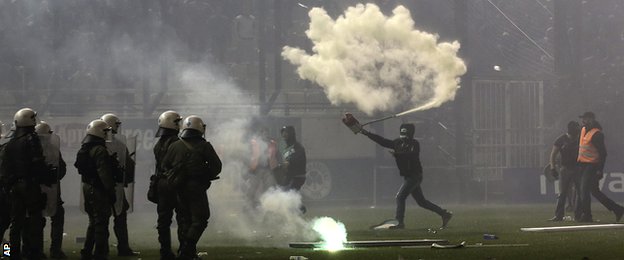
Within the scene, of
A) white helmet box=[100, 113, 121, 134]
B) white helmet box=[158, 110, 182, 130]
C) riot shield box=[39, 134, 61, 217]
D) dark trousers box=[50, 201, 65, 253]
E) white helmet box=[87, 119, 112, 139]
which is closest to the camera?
white helmet box=[87, 119, 112, 139]

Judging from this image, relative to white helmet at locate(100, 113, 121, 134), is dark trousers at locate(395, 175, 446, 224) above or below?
below

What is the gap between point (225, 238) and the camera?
19.6m

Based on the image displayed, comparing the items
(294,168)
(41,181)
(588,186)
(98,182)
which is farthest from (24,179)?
(588,186)

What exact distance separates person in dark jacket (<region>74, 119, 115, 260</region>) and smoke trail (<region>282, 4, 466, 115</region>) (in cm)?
841

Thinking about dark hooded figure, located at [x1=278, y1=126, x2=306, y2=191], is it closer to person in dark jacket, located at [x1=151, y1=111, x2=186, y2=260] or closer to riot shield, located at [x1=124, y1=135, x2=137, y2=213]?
riot shield, located at [x1=124, y1=135, x2=137, y2=213]

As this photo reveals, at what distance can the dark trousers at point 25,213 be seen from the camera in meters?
14.1

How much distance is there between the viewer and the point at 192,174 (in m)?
14.2

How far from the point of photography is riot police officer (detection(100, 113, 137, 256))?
1557cm

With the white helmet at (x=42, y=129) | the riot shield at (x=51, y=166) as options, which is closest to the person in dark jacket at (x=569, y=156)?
the white helmet at (x=42, y=129)

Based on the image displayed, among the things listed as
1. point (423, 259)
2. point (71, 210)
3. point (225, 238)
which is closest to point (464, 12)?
point (71, 210)

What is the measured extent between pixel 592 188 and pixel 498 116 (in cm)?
1623

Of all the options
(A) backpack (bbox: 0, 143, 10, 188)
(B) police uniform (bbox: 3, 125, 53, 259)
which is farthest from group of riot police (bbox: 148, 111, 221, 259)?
(A) backpack (bbox: 0, 143, 10, 188)

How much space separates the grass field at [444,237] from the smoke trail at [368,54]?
8.24ft

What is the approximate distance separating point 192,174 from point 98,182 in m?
1.17
